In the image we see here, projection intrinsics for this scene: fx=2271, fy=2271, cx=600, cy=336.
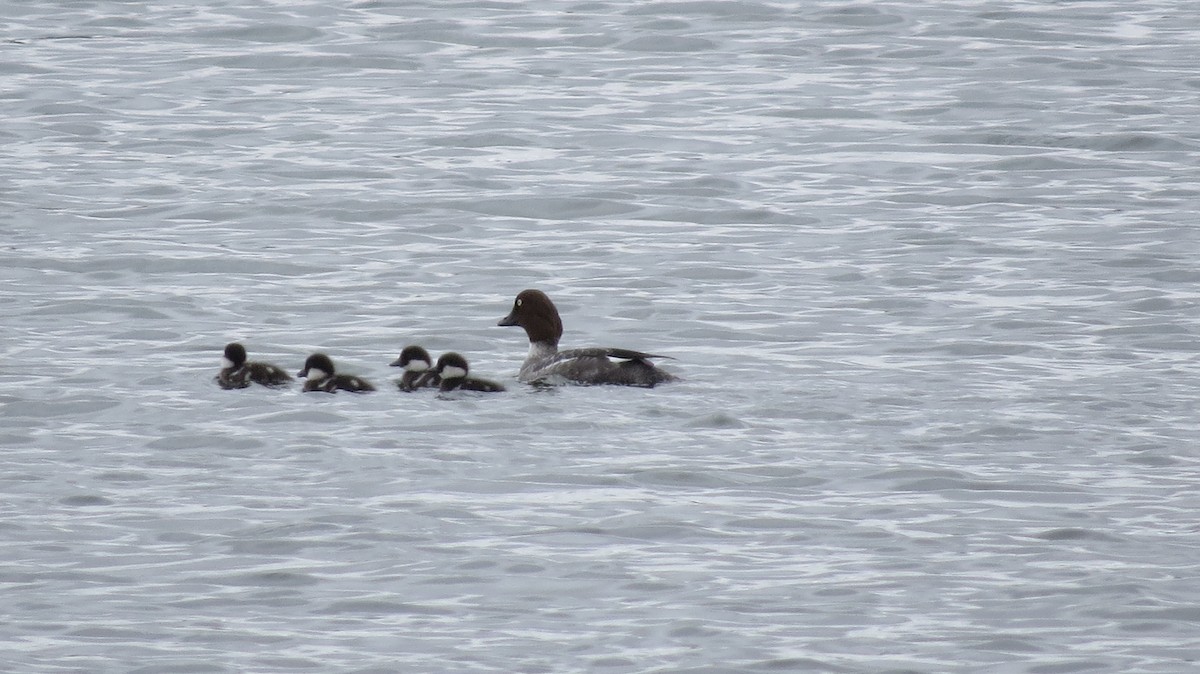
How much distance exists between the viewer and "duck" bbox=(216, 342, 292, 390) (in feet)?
39.9

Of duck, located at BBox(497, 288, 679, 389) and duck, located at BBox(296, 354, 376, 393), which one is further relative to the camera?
duck, located at BBox(497, 288, 679, 389)

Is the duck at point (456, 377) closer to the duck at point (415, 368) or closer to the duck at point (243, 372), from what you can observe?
the duck at point (415, 368)

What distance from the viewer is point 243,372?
12.2 meters

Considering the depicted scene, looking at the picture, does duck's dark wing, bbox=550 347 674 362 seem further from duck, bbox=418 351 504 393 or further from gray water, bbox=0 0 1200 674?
duck, bbox=418 351 504 393

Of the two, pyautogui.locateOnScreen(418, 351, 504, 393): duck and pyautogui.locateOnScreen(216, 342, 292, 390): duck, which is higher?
pyautogui.locateOnScreen(216, 342, 292, 390): duck

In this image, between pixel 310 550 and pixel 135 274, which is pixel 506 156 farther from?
pixel 310 550

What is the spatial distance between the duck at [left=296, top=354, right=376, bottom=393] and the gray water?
0.25 m

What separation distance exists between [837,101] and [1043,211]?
5580 millimetres

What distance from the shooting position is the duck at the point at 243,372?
39.9 ft

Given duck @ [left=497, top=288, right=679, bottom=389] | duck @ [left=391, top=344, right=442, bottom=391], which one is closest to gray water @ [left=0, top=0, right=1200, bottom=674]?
duck @ [left=391, top=344, right=442, bottom=391]

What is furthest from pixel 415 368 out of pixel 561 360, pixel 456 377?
pixel 561 360

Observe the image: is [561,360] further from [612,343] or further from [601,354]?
[612,343]

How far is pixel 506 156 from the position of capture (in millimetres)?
20547

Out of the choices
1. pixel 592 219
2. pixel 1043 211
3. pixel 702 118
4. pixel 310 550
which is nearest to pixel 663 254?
pixel 592 219
